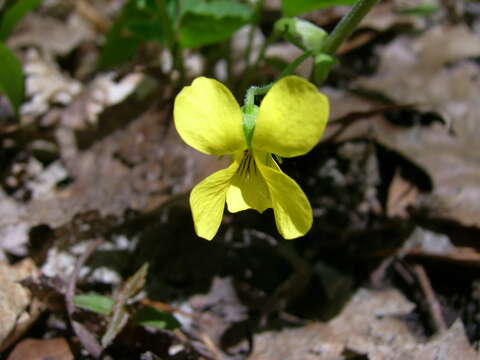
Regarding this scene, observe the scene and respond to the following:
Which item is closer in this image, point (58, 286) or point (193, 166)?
point (58, 286)

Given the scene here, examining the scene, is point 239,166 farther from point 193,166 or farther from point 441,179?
point 441,179

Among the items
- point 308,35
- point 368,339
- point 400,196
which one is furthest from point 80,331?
point 400,196

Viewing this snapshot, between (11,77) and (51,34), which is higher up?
(11,77)

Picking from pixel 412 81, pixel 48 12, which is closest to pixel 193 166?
pixel 412 81

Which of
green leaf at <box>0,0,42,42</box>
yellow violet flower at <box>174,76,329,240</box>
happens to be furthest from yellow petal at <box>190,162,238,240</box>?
green leaf at <box>0,0,42,42</box>

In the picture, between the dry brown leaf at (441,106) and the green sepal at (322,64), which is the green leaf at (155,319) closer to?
the green sepal at (322,64)

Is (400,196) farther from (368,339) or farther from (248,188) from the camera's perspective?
(248,188)
